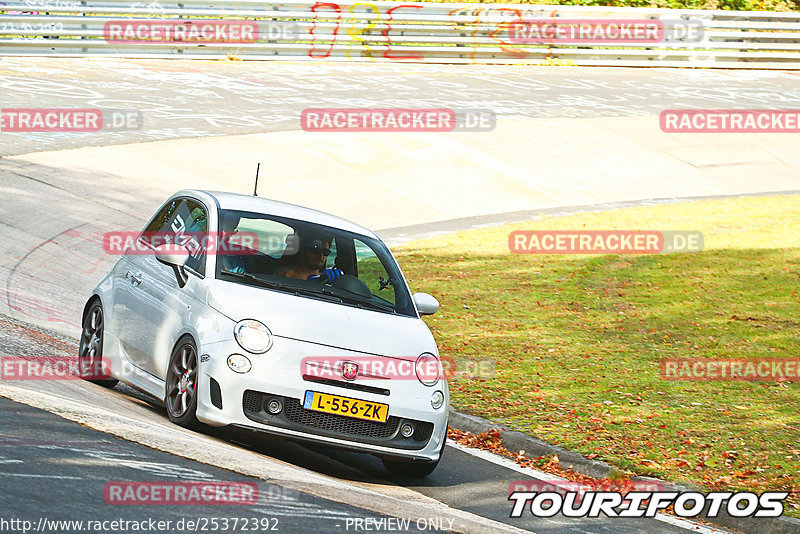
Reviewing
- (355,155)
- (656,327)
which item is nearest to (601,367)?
(656,327)

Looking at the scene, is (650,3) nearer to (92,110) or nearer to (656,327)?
(92,110)

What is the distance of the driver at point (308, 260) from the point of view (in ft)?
26.7

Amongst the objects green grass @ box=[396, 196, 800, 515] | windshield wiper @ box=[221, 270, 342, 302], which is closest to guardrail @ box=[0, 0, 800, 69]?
green grass @ box=[396, 196, 800, 515]

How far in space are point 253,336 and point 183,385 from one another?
71cm

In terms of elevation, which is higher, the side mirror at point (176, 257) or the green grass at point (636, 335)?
the side mirror at point (176, 257)

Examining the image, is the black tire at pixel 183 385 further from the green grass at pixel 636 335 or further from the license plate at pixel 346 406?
the green grass at pixel 636 335

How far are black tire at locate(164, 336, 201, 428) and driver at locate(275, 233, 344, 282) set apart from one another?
2.96 feet

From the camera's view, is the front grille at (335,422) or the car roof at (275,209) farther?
the car roof at (275,209)

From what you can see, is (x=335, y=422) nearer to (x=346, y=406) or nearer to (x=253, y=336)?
(x=346, y=406)

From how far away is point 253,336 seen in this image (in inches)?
285

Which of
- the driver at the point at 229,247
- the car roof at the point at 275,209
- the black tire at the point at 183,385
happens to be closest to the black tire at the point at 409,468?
the black tire at the point at 183,385

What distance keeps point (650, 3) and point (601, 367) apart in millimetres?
31571

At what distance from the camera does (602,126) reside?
1041 inches

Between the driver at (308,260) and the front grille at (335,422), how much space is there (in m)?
1.23
